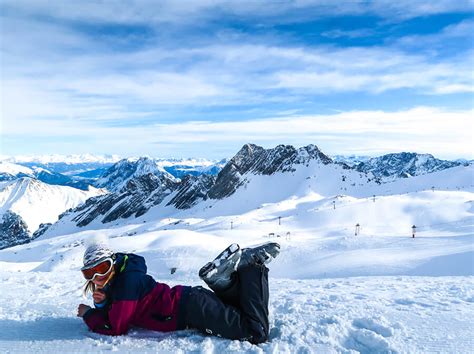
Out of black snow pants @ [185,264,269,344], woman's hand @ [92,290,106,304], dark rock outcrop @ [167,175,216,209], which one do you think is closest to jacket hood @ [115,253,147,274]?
woman's hand @ [92,290,106,304]

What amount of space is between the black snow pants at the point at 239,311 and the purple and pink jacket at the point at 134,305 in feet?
0.71

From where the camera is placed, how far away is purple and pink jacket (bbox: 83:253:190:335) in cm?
513

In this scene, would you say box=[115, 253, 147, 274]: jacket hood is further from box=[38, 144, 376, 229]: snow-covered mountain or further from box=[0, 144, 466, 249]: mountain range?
box=[38, 144, 376, 229]: snow-covered mountain

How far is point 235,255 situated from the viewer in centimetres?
529

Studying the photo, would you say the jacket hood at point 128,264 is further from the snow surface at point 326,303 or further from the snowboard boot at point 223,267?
the snowboard boot at point 223,267

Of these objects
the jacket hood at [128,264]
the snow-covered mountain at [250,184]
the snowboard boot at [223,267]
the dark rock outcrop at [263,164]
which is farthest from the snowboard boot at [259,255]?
the dark rock outcrop at [263,164]

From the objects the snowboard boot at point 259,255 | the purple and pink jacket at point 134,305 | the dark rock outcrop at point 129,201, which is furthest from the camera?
the dark rock outcrop at point 129,201

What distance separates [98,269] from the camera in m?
5.07

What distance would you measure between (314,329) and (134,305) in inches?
103

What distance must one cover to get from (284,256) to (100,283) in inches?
559

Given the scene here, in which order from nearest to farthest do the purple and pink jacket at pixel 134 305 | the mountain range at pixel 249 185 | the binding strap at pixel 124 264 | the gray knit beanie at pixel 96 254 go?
the gray knit beanie at pixel 96 254 < the purple and pink jacket at pixel 134 305 < the binding strap at pixel 124 264 < the mountain range at pixel 249 185

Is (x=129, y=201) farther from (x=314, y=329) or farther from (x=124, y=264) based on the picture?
(x=314, y=329)

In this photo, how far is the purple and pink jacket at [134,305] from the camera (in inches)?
202

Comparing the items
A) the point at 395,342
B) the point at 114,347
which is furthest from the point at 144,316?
the point at 395,342
